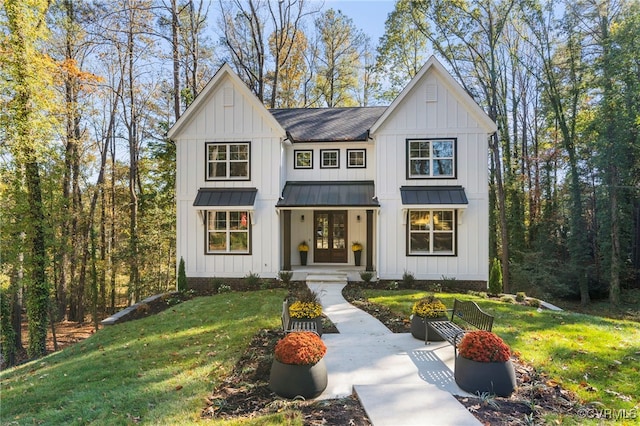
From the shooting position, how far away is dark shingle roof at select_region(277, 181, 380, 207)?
13.0 m

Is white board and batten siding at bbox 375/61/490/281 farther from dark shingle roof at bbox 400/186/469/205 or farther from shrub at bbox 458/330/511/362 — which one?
shrub at bbox 458/330/511/362

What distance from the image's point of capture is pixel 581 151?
1730cm

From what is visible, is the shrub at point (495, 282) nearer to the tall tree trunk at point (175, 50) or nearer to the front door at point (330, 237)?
the front door at point (330, 237)

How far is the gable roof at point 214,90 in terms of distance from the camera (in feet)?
42.5

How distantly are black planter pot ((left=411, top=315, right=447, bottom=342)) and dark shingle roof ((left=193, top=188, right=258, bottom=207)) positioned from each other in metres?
7.82

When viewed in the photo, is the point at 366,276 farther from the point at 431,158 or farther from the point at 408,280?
the point at 431,158

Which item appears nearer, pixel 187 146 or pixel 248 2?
pixel 187 146

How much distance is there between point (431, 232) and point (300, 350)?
938 cm

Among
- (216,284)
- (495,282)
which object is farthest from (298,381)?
(495,282)

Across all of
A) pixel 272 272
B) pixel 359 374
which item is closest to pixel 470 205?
pixel 272 272

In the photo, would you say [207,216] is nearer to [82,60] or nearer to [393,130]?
[393,130]

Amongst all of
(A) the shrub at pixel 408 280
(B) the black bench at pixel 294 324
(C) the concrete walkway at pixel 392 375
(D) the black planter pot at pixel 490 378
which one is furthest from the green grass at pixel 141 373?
(A) the shrub at pixel 408 280

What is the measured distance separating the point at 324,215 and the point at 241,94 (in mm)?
6077

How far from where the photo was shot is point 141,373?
5500 millimetres
